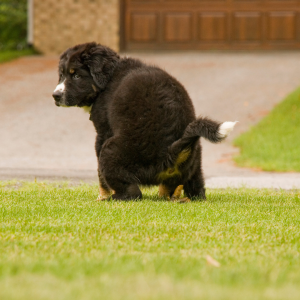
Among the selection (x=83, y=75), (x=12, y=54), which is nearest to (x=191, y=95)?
(x=12, y=54)

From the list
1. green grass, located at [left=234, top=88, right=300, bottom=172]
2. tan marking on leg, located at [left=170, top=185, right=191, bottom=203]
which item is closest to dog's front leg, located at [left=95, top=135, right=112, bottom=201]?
tan marking on leg, located at [left=170, top=185, right=191, bottom=203]

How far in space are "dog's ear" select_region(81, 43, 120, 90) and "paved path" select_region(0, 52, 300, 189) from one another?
262cm

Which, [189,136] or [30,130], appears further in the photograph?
[30,130]

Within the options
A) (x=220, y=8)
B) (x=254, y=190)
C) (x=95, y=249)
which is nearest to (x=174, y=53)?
(x=220, y=8)

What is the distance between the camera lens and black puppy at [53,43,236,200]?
5488mm

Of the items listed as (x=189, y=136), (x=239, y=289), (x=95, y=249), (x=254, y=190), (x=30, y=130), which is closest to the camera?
(x=239, y=289)

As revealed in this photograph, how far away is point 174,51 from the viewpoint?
1939cm

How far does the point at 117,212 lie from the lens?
4.76 m

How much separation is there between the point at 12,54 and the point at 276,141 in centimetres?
1061

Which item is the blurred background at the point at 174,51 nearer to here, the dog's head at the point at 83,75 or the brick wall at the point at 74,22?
the brick wall at the point at 74,22

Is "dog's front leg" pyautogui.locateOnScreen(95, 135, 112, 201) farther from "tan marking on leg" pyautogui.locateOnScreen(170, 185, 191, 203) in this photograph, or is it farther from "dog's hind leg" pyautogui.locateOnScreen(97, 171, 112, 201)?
"tan marking on leg" pyautogui.locateOnScreen(170, 185, 191, 203)

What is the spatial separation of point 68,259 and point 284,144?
9254 mm

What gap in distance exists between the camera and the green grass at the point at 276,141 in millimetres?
10812

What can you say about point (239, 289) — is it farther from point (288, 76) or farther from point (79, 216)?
point (288, 76)
